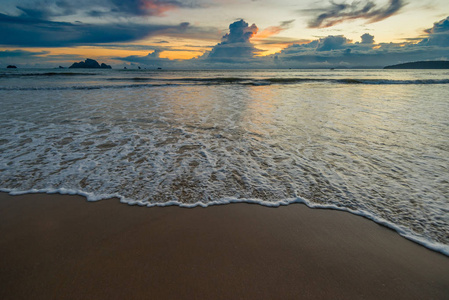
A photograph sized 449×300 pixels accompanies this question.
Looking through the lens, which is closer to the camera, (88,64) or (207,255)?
(207,255)

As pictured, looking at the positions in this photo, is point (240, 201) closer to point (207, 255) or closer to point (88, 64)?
point (207, 255)

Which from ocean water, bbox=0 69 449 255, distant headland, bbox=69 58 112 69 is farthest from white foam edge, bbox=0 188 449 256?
distant headland, bbox=69 58 112 69

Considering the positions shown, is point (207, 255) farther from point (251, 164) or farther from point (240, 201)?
point (251, 164)

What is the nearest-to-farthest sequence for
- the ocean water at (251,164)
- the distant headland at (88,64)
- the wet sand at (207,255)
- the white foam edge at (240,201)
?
the wet sand at (207,255), the white foam edge at (240,201), the ocean water at (251,164), the distant headland at (88,64)

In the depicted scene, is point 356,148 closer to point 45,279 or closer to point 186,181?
point 186,181

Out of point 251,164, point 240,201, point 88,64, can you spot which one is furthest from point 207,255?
point 88,64

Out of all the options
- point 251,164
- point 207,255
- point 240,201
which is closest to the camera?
point 207,255

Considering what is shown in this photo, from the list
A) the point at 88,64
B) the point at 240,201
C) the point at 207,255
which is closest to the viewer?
the point at 207,255

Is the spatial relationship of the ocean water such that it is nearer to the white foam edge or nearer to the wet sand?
the white foam edge

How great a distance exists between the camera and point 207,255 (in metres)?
2.32

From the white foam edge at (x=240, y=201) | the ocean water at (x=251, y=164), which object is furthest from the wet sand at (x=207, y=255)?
the ocean water at (x=251, y=164)

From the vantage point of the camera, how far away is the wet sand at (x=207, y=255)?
1.95m

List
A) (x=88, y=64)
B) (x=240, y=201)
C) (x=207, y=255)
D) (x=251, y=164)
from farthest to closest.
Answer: (x=88, y=64)
(x=251, y=164)
(x=240, y=201)
(x=207, y=255)

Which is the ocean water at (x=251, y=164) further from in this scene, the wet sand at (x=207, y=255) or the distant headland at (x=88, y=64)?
the distant headland at (x=88, y=64)
